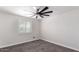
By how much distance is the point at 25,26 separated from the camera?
361cm

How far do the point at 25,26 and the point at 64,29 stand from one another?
2096 millimetres

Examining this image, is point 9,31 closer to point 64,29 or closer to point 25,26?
point 25,26

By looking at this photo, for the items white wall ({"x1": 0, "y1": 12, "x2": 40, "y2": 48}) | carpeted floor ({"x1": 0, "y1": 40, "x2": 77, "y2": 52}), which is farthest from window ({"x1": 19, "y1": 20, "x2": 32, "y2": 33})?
carpeted floor ({"x1": 0, "y1": 40, "x2": 77, "y2": 52})

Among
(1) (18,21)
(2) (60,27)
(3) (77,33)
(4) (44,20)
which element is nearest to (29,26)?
(1) (18,21)

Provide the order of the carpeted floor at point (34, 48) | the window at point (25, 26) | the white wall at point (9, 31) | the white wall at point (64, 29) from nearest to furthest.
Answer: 1. the carpeted floor at point (34, 48)
2. the white wall at point (64, 29)
3. the white wall at point (9, 31)
4. the window at point (25, 26)

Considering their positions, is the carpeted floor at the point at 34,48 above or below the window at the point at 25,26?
below

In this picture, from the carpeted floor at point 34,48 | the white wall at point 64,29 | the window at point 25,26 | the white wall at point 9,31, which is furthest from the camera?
the window at point 25,26

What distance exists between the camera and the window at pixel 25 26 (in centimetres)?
338

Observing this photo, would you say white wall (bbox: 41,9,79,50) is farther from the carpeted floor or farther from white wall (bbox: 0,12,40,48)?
white wall (bbox: 0,12,40,48)

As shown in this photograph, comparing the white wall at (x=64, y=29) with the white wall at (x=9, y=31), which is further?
the white wall at (x=9, y=31)

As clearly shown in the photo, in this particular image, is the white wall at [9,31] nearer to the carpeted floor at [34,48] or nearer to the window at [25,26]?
the window at [25,26]

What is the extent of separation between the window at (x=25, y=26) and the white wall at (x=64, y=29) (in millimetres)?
1062

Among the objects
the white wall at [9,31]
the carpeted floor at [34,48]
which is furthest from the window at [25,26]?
the carpeted floor at [34,48]
